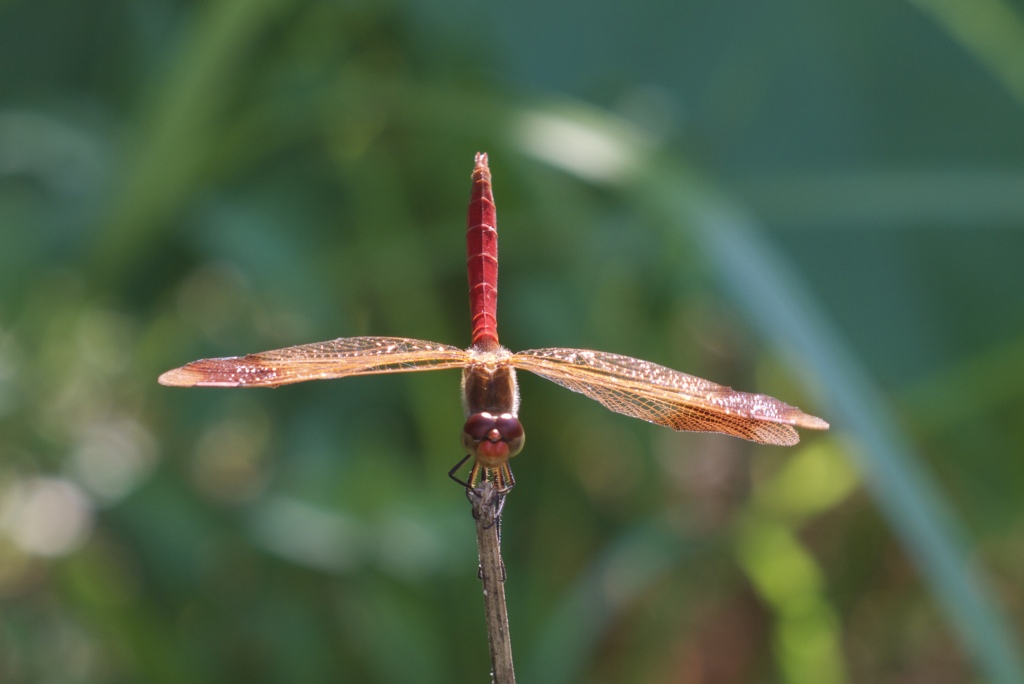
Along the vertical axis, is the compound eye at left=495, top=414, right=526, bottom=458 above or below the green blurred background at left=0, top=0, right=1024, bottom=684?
below

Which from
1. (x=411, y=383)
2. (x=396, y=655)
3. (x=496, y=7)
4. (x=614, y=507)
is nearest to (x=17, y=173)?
(x=411, y=383)

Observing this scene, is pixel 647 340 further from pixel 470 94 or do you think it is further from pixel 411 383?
pixel 470 94

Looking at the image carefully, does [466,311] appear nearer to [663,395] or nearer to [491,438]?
[663,395]

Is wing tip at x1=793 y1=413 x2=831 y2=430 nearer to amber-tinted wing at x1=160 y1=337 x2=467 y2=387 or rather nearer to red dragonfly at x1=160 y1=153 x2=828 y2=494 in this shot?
red dragonfly at x1=160 y1=153 x2=828 y2=494

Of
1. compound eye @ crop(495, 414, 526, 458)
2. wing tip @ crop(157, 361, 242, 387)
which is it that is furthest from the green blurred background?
wing tip @ crop(157, 361, 242, 387)

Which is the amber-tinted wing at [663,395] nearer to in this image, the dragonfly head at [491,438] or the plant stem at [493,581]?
the dragonfly head at [491,438]

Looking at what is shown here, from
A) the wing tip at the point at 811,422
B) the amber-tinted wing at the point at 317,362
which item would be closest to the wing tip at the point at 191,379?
the amber-tinted wing at the point at 317,362
